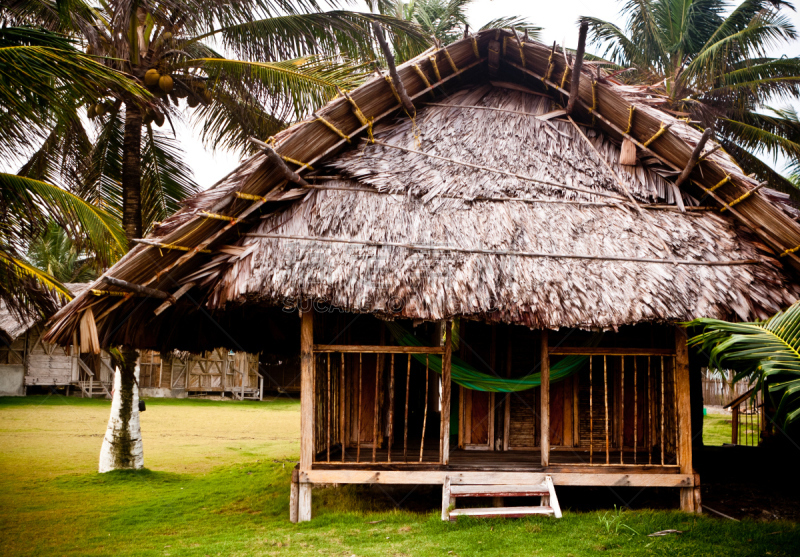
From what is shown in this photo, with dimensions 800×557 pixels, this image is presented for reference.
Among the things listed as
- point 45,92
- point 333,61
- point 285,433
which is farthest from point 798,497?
point 285,433

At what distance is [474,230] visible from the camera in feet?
16.9

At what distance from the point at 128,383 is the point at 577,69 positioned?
630 centimetres

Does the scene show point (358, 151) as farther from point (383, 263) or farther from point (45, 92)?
point (45, 92)

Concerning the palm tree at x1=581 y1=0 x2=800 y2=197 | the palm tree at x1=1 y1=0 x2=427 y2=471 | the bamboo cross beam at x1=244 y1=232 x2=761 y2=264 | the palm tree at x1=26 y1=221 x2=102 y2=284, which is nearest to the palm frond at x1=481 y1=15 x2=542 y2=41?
the palm tree at x1=581 y1=0 x2=800 y2=197

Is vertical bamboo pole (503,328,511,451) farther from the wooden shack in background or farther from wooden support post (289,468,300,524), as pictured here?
the wooden shack in background

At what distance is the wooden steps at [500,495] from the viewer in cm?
470

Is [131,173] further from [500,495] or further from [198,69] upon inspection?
[500,495]

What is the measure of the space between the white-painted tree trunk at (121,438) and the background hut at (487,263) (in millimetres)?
1423

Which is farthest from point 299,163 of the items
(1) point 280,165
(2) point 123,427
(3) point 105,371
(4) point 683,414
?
(3) point 105,371

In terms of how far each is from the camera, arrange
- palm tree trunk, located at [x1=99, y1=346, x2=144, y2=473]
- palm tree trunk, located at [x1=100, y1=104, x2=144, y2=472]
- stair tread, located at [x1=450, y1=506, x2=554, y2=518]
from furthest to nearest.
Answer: palm tree trunk, located at [x1=99, y1=346, x2=144, y2=473] < palm tree trunk, located at [x1=100, y1=104, x2=144, y2=472] < stair tread, located at [x1=450, y1=506, x2=554, y2=518]

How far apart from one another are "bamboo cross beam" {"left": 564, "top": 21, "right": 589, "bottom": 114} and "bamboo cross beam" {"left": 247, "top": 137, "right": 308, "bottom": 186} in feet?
9.14

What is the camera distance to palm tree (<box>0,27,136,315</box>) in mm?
3877

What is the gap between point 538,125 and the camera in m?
6.12

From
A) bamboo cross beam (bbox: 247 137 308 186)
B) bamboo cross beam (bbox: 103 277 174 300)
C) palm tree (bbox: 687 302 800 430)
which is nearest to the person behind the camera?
palm tree (bbox: 687 302 800 430)
